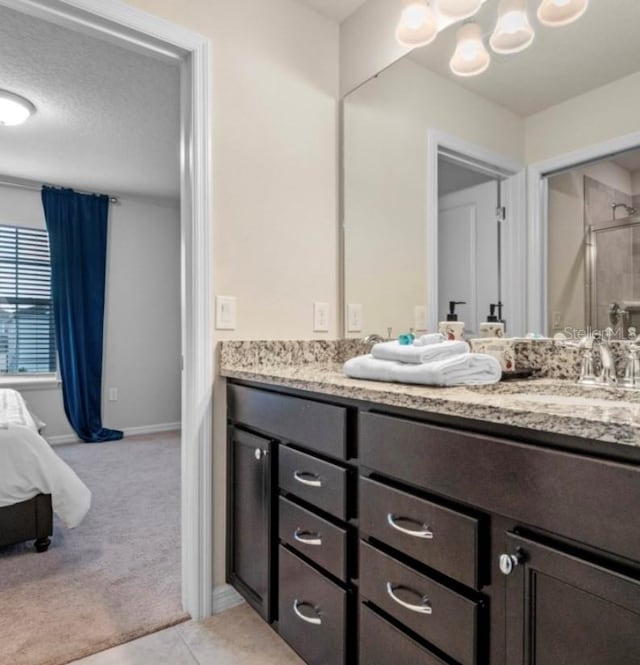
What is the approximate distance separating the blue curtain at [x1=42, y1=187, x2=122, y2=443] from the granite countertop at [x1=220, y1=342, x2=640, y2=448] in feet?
10.8

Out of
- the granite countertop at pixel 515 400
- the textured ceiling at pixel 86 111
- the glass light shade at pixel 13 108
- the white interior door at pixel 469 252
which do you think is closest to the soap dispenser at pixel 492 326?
the white interior door at pixel 469 252

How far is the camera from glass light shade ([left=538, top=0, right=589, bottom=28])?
1349 millimetres

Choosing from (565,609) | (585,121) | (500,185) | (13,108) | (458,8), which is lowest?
(565,609)

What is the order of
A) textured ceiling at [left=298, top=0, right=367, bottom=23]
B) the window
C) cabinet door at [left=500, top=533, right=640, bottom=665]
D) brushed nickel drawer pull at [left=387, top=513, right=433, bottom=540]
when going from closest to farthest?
cabinet door at [left=500, top=533, right=640, bottom=665], brushed nickel drawer pull at [left=387, top=513, right=433, bottom=540], textured ceiling at [left=298, top=0, right=367, bottom=23], the window

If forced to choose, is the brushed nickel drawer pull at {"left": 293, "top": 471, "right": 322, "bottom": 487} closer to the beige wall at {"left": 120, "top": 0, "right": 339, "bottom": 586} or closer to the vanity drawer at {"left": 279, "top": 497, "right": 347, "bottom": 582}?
the vanity drawer at {"left": 279, "top": 497, "right": 347, "bottom": 582}

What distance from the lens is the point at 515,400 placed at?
34.2 inches

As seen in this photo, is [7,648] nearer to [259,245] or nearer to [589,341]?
[259,245]

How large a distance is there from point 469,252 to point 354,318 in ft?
1.87

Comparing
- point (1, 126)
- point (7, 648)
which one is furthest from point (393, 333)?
point (1, 126)

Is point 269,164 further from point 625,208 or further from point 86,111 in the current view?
point 86,111

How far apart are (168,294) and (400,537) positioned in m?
4.46

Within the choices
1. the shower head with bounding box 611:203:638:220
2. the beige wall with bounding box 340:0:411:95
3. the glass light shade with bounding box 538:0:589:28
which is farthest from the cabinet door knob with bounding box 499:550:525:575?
the beige wall with bounding box 340:0:411:95

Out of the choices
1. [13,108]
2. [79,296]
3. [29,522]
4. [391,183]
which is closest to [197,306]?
[391,183]

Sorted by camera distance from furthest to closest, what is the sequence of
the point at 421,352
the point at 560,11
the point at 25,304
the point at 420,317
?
the point at 25,304 < the point at 420,317 < the point at 560,11 < the point at 421,352
